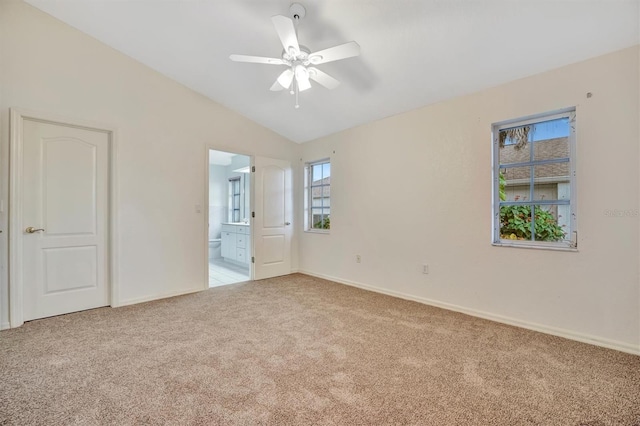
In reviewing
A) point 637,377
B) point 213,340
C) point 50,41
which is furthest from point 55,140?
point 637,377

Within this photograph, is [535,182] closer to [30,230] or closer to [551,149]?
[551,149]

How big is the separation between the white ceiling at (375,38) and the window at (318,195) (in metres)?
1.30

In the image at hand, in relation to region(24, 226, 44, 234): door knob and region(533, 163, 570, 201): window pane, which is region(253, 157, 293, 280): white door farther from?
region(533, 163, 570, 201): window pane

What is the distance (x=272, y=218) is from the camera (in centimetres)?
481

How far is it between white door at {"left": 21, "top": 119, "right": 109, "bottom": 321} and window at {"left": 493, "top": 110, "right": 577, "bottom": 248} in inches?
173

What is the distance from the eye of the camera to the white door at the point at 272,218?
4629 millimetres

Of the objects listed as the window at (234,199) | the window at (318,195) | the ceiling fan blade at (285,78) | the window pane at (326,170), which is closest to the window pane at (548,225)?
the ceiling fan blade at (285,78)

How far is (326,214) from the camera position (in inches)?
191

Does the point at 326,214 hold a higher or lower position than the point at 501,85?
lower

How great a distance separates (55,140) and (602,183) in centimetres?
521

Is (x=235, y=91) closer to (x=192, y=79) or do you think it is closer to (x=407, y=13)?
(x=192, y=79)

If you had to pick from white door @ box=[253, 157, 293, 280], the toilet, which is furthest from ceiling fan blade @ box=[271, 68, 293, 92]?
the toilet

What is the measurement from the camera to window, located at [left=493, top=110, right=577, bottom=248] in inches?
101

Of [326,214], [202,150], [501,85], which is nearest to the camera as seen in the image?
[501,85]
